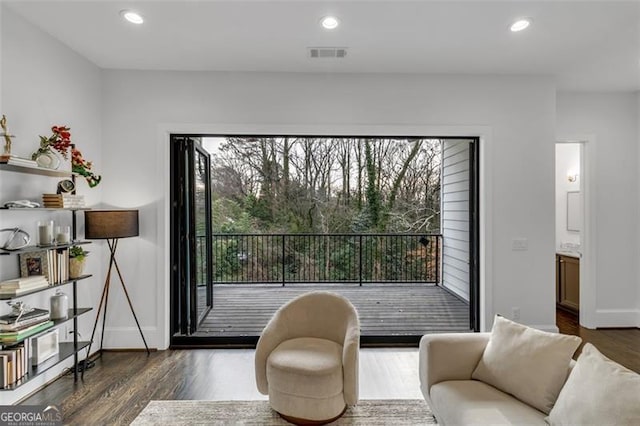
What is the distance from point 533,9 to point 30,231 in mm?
4192

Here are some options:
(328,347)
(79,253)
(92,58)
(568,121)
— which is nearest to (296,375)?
(328,347)

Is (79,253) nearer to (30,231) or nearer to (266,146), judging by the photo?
(30,231)

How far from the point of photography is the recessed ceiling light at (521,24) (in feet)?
8.57

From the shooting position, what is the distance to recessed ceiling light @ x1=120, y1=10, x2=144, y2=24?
252 cm

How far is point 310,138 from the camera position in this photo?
405cm

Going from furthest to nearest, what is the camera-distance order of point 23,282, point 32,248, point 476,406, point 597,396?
point 32,248 < point 23,282 < point 476,406 < point 597,396

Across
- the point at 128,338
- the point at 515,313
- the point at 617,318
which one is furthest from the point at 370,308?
the point at 128,338

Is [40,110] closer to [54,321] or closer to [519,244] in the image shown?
[54,321]

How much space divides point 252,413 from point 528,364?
1803mm

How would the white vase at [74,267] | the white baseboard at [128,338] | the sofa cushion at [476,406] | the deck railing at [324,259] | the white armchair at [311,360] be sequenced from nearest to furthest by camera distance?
1. the sofa cushion at [476,406]
2. the white armchair at [311,360]
3. the white vase at [74,267]
4. the white baseboard at [128,338]
5. the deck railing at [324,259]

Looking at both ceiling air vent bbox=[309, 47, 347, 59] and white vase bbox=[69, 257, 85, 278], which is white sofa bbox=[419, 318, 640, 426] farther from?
white vase bbox=[69, 257, 85, 278]

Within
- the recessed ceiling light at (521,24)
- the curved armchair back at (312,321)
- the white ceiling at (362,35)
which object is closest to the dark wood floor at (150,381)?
the curved armchair back at (312,321)

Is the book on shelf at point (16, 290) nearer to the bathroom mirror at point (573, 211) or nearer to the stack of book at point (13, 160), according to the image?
the stack of book at point (13, 160)

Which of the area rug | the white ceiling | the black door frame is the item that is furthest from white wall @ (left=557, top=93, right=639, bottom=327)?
the area rug
